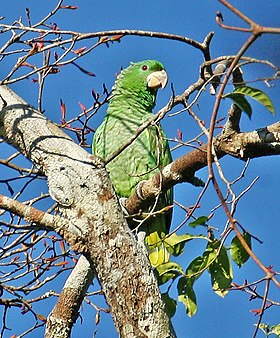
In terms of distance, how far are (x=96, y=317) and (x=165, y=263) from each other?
70cm

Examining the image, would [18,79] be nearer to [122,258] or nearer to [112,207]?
[112,207]

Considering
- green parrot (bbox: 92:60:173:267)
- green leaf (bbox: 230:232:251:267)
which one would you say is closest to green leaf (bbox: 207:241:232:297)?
green leaf (bbox: 230:232:251:267)

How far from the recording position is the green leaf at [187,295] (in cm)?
229

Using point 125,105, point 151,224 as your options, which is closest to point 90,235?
point 151,224

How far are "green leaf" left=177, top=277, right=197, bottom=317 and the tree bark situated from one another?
0.38 m

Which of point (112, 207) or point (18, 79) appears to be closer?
point (112, 207)

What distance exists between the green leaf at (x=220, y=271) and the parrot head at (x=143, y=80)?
2.39m

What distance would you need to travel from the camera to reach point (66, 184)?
2055 millimetres

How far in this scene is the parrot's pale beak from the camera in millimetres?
4570

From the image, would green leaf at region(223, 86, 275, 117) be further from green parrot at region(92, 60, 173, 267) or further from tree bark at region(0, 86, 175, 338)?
green parrot at region(92, 60, 173, 267)

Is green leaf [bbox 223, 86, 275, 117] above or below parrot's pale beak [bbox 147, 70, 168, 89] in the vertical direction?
below

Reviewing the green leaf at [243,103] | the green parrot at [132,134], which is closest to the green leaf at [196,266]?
the green leaf at [243,103]

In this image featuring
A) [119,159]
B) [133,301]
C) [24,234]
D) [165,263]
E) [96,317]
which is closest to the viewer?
[133,301]

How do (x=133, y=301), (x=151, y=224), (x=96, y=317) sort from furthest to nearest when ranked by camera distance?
(x=151, y=224)
(x=96, y=317)
(x=133, y=301)
